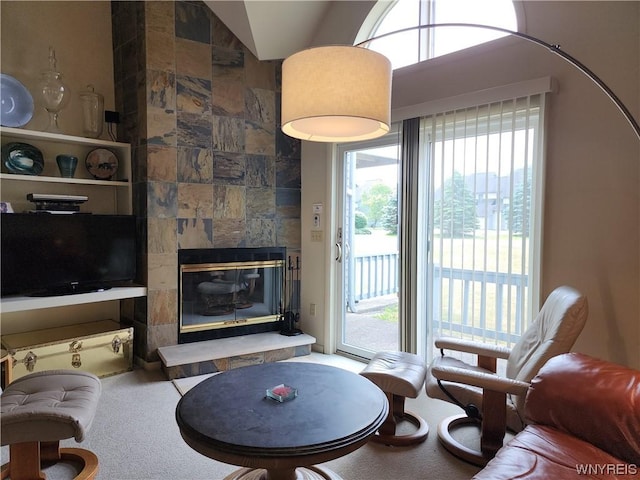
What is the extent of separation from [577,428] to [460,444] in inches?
34.9

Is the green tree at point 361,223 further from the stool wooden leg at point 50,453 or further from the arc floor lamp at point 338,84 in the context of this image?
the stool wooden leg at point 50,453

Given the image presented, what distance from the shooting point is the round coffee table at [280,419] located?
1418 mm

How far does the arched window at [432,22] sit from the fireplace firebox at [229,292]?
217 cm

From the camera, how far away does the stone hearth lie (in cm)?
330

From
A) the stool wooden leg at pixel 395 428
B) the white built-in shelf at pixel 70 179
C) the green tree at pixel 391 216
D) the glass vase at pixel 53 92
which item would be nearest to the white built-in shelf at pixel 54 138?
the white built-in shelf at pixel 70 179

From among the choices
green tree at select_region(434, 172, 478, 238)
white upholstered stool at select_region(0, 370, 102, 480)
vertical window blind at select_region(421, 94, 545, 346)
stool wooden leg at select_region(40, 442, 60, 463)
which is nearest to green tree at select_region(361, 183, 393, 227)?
vertical window blind at select_region(421, 94, 545, 346)

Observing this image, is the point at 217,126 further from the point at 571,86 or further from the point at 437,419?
the point at 437,419

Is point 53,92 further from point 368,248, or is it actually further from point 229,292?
point 368,248

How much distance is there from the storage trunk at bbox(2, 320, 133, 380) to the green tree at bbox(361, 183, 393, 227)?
2336 mm

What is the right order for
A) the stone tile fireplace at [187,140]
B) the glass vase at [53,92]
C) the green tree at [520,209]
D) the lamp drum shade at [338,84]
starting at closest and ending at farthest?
the lamp drum shade at [338,84] → the green tree at [520,209] → the glass vase at [53,92] → the stone tile fireplace at [187,140]

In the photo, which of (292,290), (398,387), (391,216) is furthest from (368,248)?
(398,387)

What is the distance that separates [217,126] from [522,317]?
2984mm

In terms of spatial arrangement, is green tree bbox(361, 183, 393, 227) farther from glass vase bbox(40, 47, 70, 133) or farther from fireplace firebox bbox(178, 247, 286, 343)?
glass vase bbox(40, 47, 70, 133)

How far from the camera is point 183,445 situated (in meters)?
2.34
